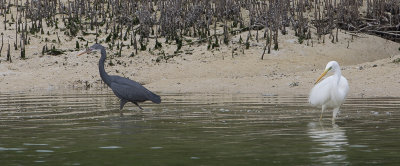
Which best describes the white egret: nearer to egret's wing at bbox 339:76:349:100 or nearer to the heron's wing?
egret's wing at bbox 339:76:349:100

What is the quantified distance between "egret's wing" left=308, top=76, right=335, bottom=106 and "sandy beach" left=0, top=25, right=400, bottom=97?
5891 millimetres

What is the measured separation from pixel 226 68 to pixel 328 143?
46.2ft

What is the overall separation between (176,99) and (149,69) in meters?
6.92

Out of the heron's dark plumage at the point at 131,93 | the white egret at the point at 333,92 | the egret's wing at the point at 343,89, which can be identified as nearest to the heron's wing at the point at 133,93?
the heron's dark plumage at the point at 131,93

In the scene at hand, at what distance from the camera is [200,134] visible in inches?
364

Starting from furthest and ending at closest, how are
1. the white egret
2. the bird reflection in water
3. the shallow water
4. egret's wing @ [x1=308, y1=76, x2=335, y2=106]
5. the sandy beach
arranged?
1. the sandy beach
2. egret's wing @ [x1=308, y1=76, x2=335, y2=106]
3. the white egret
4. the shallow water
5. the bird reflection in water

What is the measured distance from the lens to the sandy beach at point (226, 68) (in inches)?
763

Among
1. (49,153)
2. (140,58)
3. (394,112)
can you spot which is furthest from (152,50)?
(49,153)

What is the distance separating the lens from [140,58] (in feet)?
77.3

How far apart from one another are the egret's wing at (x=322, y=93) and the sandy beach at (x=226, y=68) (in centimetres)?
589

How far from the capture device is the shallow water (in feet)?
23.8

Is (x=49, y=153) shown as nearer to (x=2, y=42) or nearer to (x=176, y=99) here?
(x=176, y=99)

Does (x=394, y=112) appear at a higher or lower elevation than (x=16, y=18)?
lower

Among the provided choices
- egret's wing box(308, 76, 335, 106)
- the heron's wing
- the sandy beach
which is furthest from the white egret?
the sandy beach
